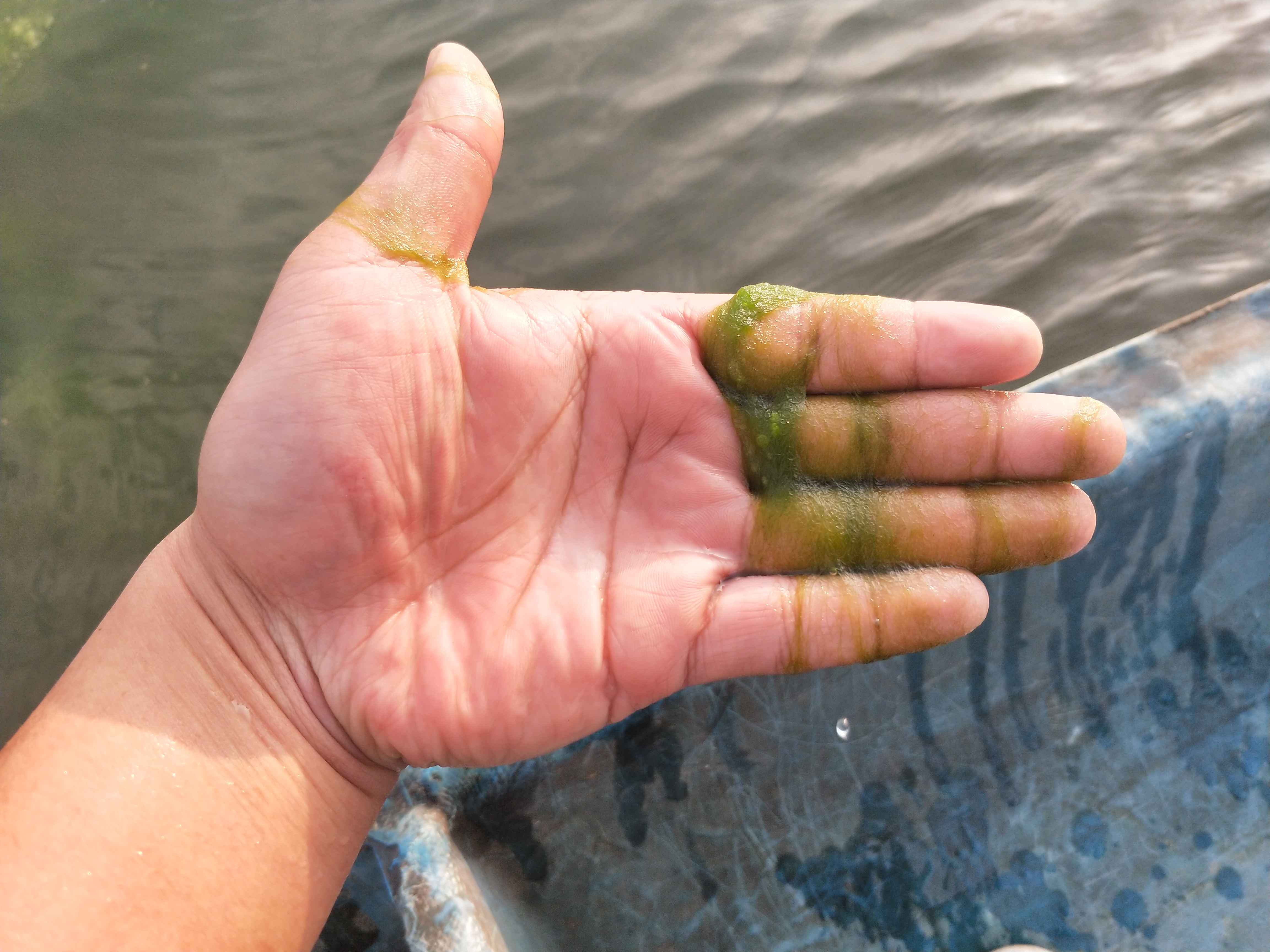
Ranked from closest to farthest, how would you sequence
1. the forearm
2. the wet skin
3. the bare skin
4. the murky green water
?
1. the forearm
2. the bare skin
3. the wet skin
4. the murky green water

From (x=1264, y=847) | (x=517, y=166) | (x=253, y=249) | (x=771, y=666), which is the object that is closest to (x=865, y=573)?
(x=771, y=666)

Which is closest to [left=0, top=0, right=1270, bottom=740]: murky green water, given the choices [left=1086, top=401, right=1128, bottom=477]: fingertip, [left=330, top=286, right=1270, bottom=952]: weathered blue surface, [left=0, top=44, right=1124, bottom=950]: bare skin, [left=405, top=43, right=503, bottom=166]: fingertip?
[left=330, top=286, right=1270, bottom=952]: weathered blue surface

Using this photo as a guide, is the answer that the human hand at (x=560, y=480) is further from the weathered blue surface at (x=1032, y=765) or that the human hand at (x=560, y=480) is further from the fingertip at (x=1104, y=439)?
the weathered blue surface at (x=1032, y=765)

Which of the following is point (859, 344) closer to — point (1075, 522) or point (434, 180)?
point (1075, 522)

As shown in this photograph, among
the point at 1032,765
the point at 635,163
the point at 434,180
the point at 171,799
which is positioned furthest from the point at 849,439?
the point at 635,163

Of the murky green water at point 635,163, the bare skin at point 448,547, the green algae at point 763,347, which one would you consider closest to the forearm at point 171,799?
the bare skin at point 448,547

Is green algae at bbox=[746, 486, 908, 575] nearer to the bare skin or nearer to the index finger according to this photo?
the bare skin
